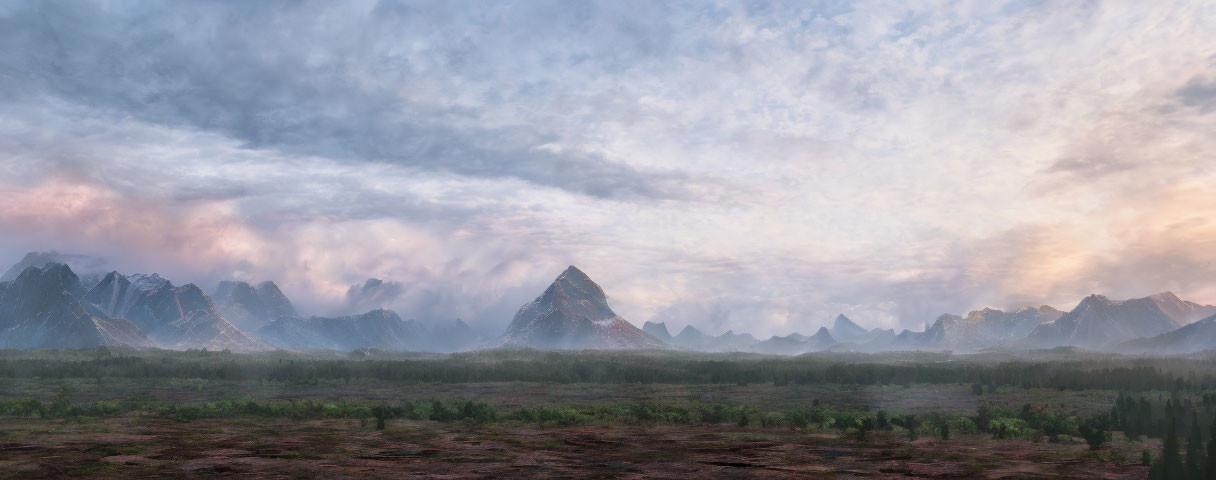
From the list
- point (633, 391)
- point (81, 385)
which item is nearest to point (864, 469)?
point (633, 391)

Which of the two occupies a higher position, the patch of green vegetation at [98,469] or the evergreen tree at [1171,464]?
the evergreen tree at [1171,464]

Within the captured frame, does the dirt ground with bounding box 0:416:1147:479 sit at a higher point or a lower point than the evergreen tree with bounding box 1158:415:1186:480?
lower

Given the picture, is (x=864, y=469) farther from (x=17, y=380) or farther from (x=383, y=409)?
(x=17, y=380)

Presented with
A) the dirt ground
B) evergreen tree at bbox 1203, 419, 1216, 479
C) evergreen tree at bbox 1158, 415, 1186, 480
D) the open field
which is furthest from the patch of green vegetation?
evergreen tree at bbox 1203, 419, 1216, 479

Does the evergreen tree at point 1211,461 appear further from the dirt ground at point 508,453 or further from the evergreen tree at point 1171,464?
the dirt ground at point 508,453

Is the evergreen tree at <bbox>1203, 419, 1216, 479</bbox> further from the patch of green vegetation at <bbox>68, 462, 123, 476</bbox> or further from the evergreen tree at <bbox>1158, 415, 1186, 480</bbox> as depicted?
the patch of green vegetation at <bbox>68, 462, 123, 476</bbox>

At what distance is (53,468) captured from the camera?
210ft

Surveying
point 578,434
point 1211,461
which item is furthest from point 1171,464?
point 578,434

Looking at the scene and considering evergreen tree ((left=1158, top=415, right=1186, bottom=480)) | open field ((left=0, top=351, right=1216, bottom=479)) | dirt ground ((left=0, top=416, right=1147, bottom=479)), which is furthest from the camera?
open field ((left=0, top=351, right=1216, bottom=479))

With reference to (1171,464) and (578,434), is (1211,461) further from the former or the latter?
(578,434)

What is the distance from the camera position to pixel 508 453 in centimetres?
7638

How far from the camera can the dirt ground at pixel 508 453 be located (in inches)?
2516

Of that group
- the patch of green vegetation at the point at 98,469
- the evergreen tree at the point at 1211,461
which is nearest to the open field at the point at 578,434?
the patch of green vegetation at the point at 98,469

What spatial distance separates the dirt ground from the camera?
210 feet
